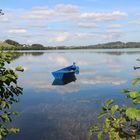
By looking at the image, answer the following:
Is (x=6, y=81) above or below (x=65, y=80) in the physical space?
above

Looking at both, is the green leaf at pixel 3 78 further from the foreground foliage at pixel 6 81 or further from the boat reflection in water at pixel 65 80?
the boat reflection in water at pixel 65 80

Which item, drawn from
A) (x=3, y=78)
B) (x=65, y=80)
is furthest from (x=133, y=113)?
(x=65, y=80)

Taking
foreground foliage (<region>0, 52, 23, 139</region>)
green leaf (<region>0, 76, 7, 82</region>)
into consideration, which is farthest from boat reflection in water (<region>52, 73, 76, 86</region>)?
green leaf (<region>0, 76, 7, 82</region>)

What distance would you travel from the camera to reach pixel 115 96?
3306 centimetres

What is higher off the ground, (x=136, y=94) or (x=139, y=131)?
(x=136, y=94)

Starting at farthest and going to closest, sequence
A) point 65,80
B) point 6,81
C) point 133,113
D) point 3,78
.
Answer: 1. point 65,80
2. point 6,81
3. point 3,78
4. point 133,113

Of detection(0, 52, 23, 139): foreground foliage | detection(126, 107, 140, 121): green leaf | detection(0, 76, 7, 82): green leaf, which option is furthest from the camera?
detection(0, 52, 23, 139): foreground foliage

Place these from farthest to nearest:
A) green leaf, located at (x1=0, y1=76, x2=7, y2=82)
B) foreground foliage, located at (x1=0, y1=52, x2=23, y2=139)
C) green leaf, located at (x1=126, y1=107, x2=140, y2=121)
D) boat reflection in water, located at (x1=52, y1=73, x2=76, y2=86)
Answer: boat reflection in water, located at (x1=52, y1=73, x2=76, y2=86) < foreground foliage, located at (x1=0, y1=52, x2=23, y2=139) < green leaf, located at (x1=0, y1=76, x2=7, y2=82) < green leaf, located at (x1=126, y1=107, x2=140, y2=121)

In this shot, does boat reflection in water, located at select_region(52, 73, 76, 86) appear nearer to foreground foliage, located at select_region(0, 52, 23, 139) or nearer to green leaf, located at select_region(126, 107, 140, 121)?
foreground foliage, located at select_region(0, 52, 23, 139)

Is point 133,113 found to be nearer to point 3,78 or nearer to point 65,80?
Answer: point 3,78

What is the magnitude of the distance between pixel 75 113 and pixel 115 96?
8586mm

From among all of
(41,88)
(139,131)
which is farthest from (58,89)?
(139,131)

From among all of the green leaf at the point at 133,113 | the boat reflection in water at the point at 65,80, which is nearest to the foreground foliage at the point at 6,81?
the green leaf at the point at 133,113

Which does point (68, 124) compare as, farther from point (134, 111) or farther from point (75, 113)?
point (134, 111)
